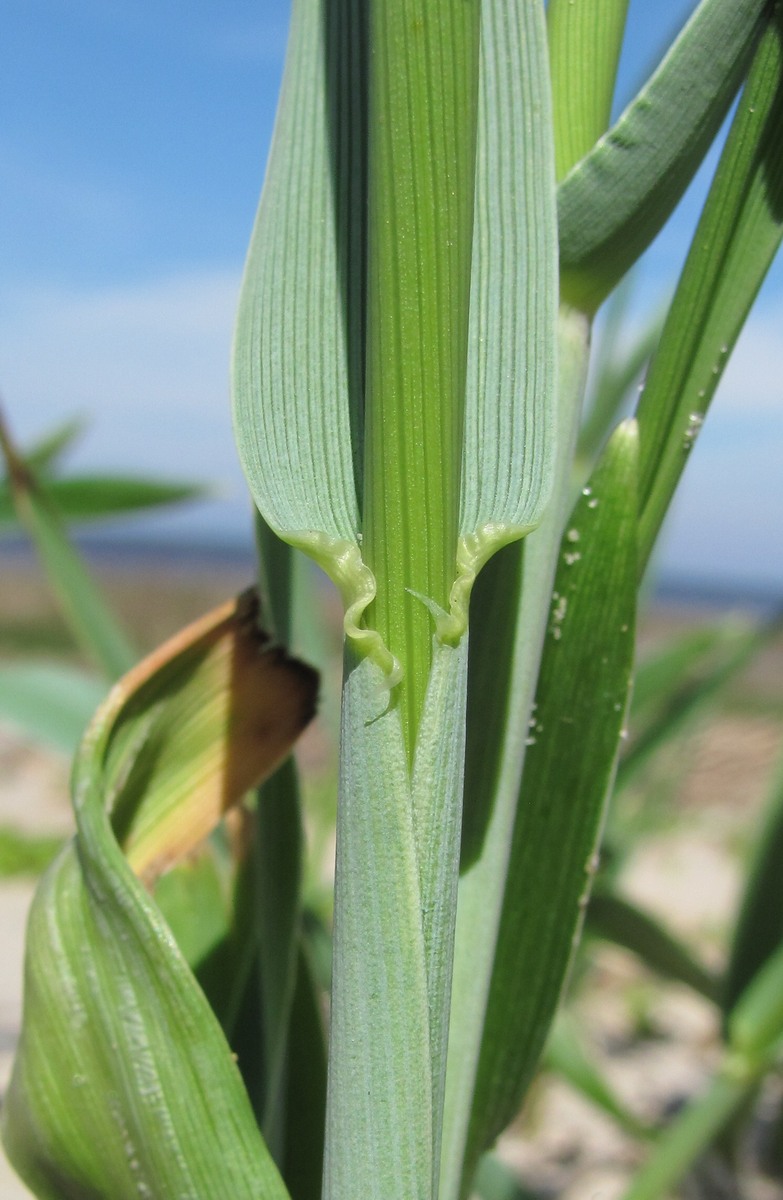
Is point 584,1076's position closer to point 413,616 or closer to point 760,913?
point 760,913

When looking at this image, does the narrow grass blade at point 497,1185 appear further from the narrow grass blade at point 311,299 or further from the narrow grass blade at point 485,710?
the narrow grass blade at point 311,299

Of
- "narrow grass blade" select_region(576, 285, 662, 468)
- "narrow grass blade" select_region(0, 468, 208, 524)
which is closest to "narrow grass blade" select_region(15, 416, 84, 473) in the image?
"narrow grass blade" select_region(0, 468, 208, 524)

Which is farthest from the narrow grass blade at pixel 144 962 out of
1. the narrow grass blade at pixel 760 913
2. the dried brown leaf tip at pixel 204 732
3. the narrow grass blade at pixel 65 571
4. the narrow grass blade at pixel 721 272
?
the narrow grass blade at pixel 760 913

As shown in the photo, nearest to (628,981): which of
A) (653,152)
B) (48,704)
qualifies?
(48,704)

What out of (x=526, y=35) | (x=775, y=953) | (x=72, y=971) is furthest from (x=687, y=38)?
(x=775, y=953)

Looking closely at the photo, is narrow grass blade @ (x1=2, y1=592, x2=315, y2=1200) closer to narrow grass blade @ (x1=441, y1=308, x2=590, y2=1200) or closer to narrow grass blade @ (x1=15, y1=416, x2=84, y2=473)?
narrow grass blade @ (x1=441, y1=308, x2=590, y2=1200)

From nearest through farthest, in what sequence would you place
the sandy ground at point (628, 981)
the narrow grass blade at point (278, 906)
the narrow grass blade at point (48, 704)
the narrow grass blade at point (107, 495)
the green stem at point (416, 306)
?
the green stem at point (416, 306)
the narrow grass blade at point (278, 906)
the narrow grass blade at point (48, 704)
the narrow grass blade at point (107, 495)
the sandy ground at point (628, 981)

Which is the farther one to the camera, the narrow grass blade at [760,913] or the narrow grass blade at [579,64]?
the narrow grass blade at [760,913]
